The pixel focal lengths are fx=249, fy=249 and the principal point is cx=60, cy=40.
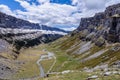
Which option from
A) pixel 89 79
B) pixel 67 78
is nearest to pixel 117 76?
pixel 89 79

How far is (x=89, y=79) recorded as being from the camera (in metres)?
48.5

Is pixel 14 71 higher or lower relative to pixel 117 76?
lower

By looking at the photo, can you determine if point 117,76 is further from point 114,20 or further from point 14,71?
point 114,20

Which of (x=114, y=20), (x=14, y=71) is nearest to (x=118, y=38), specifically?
(x=114, y=20)

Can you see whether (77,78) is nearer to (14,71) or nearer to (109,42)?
(14,71)

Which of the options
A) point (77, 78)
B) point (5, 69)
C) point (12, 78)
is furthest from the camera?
point (5, 69)

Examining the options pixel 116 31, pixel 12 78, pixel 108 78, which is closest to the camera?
pixel 108 78

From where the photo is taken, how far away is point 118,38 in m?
178

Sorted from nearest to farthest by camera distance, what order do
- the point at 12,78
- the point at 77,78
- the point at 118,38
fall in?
the point at 77,78 → the point at 12,78 → the point at 118,38

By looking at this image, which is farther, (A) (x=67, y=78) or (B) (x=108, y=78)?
(A) (x=67, y=78)

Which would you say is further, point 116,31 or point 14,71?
point 116,31

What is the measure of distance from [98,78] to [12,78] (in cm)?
7530

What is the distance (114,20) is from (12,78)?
108778 millimetres

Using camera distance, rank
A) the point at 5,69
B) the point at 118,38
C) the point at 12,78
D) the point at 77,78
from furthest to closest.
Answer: the point at 118,38
the point at 5,69
the point at 12,78
the point at 77,78
